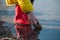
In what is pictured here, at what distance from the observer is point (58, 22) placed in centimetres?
666

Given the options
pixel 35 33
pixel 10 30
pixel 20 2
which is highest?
pixel 20 2

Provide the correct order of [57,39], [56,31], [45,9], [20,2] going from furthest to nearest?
1. [45,9]
2. [56,31]
3. [57,39]
4. [20,2]

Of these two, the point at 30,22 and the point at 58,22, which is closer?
the point at 30,22

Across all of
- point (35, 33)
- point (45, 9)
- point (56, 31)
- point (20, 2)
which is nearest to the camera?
point (20, 2)

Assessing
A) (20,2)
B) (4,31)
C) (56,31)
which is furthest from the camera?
(56,31)

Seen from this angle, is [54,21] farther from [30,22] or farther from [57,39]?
[30,22]

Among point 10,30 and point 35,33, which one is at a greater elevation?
point 35,33

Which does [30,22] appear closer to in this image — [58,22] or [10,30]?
[10,30]

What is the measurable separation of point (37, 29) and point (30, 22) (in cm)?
16

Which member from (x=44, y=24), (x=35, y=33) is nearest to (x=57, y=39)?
(x=44, y=24)

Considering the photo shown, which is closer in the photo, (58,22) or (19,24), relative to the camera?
(19,24)

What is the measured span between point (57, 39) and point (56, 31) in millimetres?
530

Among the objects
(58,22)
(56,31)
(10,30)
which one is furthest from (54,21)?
(10,30)

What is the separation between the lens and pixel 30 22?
8.41ft
